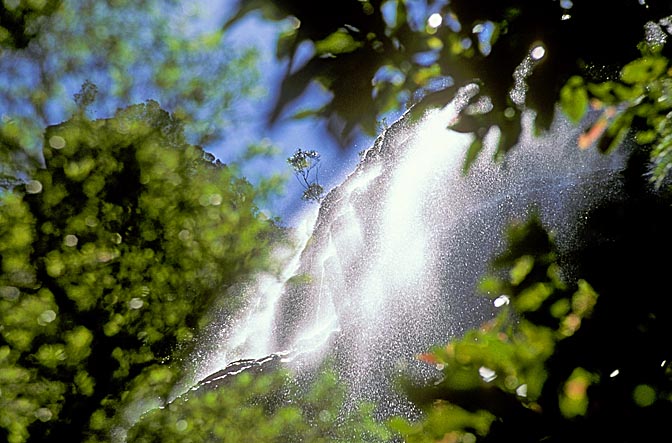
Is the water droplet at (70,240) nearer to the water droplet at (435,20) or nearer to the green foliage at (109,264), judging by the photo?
the green foliage at (109,264)

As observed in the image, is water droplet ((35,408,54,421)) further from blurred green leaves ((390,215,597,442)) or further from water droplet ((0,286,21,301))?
blurred green leaves ((390,215,597,442))

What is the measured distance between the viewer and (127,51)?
3982 mm

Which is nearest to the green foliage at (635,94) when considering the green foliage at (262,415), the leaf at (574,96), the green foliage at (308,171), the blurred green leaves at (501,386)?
the leaf at (574,96)

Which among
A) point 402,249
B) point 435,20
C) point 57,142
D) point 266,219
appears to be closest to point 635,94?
point 435,20

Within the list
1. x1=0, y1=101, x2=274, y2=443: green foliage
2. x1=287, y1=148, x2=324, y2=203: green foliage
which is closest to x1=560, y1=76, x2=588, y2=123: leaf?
x1=287, y1=148, x2=324, y2=203: green foliage

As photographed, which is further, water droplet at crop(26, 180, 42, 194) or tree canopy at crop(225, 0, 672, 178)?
water droplet at crop(26, 180, 42, 194)

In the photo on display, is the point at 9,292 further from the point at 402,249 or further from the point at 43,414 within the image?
the point at 402,249

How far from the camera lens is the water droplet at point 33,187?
11.5 feet

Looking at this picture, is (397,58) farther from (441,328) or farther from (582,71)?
(441,328)

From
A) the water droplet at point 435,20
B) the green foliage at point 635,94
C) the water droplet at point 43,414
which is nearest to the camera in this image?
the green foliage at point 635,94

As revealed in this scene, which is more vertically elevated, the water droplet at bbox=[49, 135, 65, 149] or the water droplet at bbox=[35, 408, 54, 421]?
the water droplet at bbox=[49, 135, 65, 149]

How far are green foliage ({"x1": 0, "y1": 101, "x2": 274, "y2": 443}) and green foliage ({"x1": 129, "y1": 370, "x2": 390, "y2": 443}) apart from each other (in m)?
0.23

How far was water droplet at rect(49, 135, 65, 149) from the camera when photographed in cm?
A: 369

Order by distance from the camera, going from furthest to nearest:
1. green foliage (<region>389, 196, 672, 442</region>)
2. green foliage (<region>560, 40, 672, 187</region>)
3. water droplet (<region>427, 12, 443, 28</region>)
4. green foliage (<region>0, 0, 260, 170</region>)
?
green foliage (<region>0, 0, 260, 170</region>) < water droplet (<region>427, 12, 443, 28</region>) < green foliage (<region>560, 40, 672, 187</region>) < green foliage (<region>389, 196, 672, 442</region>)
